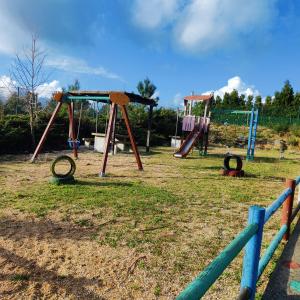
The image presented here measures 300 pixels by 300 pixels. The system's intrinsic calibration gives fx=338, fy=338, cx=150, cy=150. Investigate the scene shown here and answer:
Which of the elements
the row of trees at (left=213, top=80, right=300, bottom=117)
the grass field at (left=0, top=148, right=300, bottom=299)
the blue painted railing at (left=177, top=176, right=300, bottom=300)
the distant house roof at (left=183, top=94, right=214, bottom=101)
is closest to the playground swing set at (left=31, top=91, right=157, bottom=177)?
the grass field at (left=0, top=148, right=300, bottom=299)

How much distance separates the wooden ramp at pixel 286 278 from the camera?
2843 millimetres

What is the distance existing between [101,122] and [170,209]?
14.7 meters

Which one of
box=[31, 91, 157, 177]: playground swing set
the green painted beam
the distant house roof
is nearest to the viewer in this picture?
the green painted beam

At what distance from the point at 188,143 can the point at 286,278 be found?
41.2ft

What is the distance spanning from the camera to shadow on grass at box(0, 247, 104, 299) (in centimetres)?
290

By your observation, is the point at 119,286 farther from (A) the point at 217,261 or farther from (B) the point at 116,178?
(B) the point at 116,178

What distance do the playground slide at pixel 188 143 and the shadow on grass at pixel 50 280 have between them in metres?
11.3

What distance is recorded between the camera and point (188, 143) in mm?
15594

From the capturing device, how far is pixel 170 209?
5.75 meters

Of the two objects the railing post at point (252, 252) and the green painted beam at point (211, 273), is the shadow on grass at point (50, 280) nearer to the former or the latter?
the railing post at point (252, 252)

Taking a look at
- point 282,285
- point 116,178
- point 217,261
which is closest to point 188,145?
point 116,178

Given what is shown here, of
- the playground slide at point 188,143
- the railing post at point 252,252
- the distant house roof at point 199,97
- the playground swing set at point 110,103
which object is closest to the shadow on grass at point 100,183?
the playground swing set at point 110,103

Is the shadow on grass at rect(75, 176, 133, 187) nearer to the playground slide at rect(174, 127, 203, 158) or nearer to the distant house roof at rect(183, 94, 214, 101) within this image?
the playground slide at rect(174, 127, 203, 158)

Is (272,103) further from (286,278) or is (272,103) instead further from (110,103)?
(286,278)
